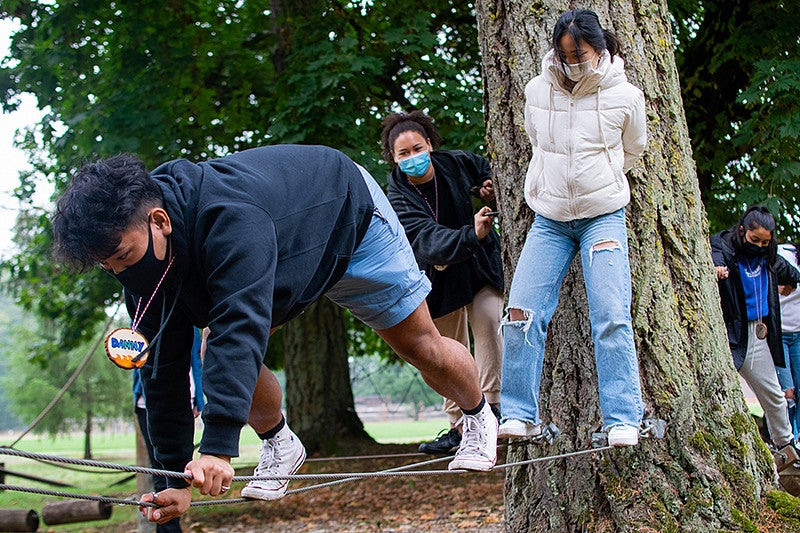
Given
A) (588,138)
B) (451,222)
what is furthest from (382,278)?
(451,222)

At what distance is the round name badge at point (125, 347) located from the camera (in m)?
2.62

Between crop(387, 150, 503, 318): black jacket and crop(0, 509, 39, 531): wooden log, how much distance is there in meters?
5.03

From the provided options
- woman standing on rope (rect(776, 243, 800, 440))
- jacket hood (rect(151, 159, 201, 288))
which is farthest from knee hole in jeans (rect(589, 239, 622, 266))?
woman standing on rope (rect(776, 243, 800, 440))

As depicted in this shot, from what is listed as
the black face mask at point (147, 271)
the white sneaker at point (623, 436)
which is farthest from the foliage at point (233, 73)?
the black face mask at point (147, 271)

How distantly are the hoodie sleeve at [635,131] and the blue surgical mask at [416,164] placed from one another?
40.9 inches

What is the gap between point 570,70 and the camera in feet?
11.7

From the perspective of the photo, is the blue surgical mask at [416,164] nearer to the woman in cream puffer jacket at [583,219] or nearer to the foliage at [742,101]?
the woman in cream puffer jacket at [583,219]

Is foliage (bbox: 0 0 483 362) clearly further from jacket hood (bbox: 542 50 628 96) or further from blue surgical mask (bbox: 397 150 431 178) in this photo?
jacket hood (bbox: 542 50 628 96)

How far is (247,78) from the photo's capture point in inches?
365

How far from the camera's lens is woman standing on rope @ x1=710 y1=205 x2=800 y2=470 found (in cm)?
598

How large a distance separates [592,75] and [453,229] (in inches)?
41.0

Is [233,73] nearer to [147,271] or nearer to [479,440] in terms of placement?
[479,440]

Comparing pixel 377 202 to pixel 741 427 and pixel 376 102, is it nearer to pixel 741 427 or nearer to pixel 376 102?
pixel 741 427

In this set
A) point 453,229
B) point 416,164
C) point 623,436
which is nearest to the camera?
point 623,436
